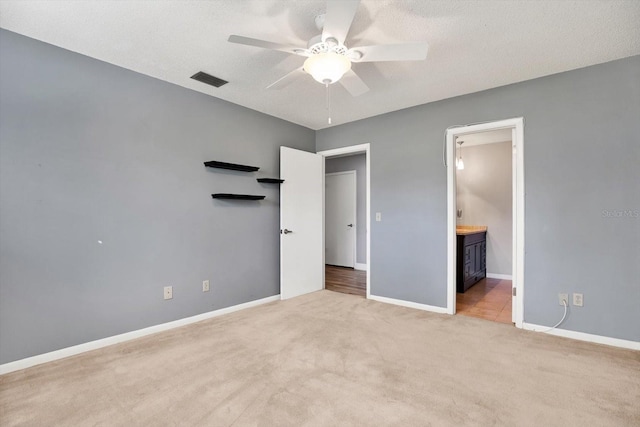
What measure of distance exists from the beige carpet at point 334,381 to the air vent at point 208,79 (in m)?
2.44

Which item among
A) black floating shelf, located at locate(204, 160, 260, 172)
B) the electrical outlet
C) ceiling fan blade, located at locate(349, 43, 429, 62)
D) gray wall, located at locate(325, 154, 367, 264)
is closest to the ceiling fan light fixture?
ceiling fan blade, located at locate(349, 43, 429, 62)

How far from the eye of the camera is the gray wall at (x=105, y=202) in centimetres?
216

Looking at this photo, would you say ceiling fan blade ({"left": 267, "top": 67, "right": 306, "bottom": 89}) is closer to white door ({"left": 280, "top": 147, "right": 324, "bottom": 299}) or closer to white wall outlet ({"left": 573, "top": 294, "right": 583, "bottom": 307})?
white door ({"left": 280, "top": 147, "right": 324, "bottom": 299})

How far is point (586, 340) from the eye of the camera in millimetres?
2609

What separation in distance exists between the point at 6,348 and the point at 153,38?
2477 millimetres

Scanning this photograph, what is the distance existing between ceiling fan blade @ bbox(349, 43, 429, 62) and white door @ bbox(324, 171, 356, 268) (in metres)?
4.49

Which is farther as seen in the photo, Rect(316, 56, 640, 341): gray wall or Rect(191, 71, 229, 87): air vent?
Rect(191, 71, 229, 87): air vent

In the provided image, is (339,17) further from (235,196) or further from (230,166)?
(235,196)

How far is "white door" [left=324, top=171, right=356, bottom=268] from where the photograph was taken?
642 centimetres

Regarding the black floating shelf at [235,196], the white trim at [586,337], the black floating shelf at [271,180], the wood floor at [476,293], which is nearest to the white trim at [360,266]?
the wood floor at [476,293]

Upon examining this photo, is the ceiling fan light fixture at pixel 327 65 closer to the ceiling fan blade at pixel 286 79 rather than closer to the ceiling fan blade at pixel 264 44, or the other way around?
the ceiling fan blade at pixel 264 44

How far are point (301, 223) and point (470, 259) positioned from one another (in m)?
2.69

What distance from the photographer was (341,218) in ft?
21.6

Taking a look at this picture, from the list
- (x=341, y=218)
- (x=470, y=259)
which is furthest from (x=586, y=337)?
(x=341, y=218)
